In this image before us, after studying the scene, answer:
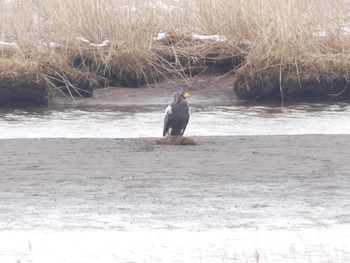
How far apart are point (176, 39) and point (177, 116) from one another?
8413 mm

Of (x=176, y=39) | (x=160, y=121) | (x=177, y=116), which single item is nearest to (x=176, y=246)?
(x=177, y=116)

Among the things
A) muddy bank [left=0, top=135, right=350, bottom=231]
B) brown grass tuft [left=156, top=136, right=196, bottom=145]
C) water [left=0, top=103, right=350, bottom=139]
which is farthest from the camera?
water [left=0, top=103, right=350, bottom=139]

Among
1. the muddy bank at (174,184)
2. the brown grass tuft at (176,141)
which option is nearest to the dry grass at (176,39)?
the muddy bank at (174,184)

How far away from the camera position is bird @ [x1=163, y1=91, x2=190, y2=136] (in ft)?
44.1

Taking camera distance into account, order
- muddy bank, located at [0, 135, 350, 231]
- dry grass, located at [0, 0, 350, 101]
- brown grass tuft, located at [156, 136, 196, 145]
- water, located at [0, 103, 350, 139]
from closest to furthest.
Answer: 1. muddy bank, located at [0, 135, 350, 231]
2. brown grass tuft, located at [156, 136, 196, 145]
3. water, located at [0, 103, 350, 139]
4. dry grass, located at [0, 0, 350, 101]

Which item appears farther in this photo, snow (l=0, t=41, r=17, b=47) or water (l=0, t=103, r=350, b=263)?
snow (l=0, t=41, r=17, b=47)

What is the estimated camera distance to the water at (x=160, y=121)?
1569 cm

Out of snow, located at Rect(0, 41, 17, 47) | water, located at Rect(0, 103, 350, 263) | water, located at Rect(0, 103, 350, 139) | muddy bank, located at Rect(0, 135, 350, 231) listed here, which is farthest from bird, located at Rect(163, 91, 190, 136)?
snow, located at Rect(0, 41, 17, 47)

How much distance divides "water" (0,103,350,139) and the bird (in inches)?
69.5

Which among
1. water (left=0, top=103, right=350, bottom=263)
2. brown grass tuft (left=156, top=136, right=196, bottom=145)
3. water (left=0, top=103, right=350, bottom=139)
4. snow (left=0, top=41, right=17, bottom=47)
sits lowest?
water (left=0, top=103, right=350, bottom=139)

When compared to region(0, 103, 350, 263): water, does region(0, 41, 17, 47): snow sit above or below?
above

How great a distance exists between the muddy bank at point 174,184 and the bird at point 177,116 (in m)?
0.33

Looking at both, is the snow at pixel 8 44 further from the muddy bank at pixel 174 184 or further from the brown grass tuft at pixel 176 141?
the brown grass tuft at pixel 176 141

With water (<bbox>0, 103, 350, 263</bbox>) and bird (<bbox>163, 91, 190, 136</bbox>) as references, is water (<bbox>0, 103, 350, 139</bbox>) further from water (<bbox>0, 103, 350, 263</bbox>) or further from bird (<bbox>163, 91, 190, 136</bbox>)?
water (<bbox>0, 103, 350, 263</bbox>)
